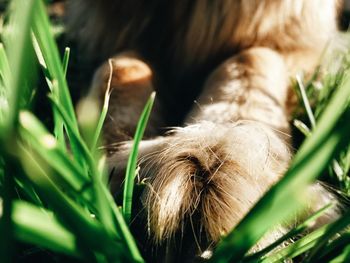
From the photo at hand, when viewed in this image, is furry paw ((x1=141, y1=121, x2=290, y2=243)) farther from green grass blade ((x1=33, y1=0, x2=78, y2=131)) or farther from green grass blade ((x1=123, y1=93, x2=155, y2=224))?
green grass blade ((x1=33, y1=0, x2=78, y2=131))

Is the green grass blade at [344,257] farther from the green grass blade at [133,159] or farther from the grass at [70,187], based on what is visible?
the green grass blade at [133,159]

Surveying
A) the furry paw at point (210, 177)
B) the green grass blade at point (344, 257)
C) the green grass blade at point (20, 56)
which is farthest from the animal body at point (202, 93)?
the green grass blade at point (20, 56)

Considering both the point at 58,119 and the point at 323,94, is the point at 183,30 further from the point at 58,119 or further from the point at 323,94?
the point at 58,119

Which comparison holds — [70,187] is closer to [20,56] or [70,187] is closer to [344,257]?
[20,56]

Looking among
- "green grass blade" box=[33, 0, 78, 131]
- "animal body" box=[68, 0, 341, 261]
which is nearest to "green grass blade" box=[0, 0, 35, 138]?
"green grass blade" box=[33, 0, 78, 131]

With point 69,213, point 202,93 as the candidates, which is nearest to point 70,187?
point 69,213

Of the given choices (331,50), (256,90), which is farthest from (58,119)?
(331,50)

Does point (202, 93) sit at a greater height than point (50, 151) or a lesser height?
lesser
